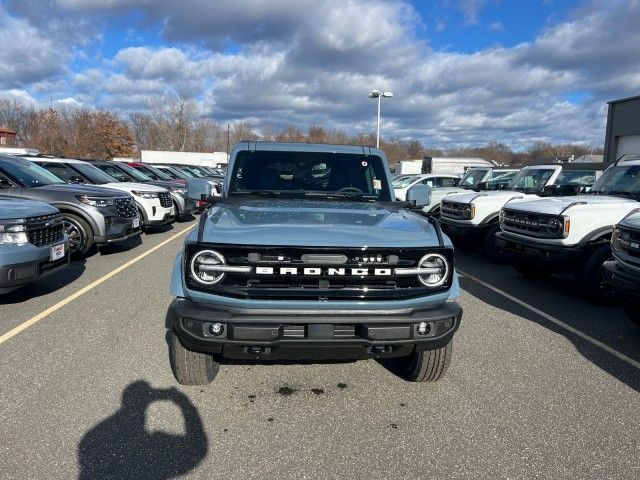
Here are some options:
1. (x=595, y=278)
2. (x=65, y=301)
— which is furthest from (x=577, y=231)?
(x=65, y=301)

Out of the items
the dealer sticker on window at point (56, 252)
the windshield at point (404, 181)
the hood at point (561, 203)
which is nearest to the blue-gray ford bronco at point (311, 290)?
the dealer sticker on window at point (56, 252)

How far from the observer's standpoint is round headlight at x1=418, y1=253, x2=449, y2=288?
327 cm

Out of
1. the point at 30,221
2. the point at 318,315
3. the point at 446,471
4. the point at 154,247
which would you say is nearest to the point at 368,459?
the point at 446,471

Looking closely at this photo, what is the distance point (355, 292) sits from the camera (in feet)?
10.3

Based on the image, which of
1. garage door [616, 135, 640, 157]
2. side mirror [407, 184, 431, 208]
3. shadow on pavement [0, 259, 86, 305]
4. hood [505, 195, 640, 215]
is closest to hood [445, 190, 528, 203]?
hood [505, 195, 640, 215]

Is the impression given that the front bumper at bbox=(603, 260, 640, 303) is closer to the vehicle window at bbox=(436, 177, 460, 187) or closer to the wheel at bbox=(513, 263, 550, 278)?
the wheel at bbox=(513, 263, 550, 278)

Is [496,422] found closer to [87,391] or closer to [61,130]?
[87,391]

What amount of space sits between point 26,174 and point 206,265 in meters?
7.06

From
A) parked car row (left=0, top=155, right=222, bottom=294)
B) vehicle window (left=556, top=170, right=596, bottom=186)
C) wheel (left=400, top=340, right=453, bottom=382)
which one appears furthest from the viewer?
vehicle window (left=556, top=170, right=596, bottom=186)

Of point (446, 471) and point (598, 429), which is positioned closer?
point (446, 471)

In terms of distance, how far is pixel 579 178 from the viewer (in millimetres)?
10375

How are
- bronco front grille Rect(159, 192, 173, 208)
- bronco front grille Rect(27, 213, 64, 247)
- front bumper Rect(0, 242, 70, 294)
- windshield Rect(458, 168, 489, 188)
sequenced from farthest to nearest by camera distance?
windshield Rect(458, 168, 489, 188) → bronco front grille Rect(159, 192, 173, 208) → bronco front grille Rect(27, 213, 64, 247) → front bumper Rect(0, 242, 70, 294)

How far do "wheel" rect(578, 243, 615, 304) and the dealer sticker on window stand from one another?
21.3 feet

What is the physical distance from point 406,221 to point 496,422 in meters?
1.50
